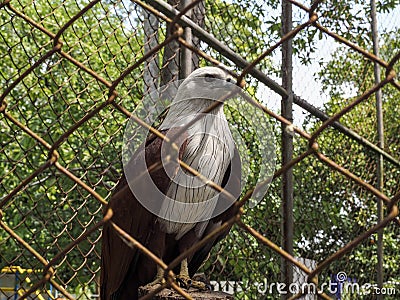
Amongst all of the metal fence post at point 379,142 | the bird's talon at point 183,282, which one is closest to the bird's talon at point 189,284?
the bird's talon at point 183,282

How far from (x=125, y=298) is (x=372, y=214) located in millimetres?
2525

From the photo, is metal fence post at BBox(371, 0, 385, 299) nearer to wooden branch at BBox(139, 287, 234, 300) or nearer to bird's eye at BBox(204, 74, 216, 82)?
bird's eye at BBox(204, 74, 216, 82)

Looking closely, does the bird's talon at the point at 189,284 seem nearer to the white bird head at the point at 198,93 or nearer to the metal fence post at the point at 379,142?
the white bird head at the point at 198,93

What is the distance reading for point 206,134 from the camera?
235 cm

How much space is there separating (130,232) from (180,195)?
0.74 feet

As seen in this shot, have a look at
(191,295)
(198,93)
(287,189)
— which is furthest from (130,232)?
(287,189)

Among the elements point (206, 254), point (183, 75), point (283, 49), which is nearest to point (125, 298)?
point (206, 254)

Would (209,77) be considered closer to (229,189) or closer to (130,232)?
(229,189)

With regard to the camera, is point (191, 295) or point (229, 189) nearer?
point (191, 295)

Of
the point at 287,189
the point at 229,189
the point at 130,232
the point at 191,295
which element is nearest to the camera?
the point at 191,295

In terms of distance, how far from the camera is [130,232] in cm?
227

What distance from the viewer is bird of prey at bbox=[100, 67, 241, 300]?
225 centimetres

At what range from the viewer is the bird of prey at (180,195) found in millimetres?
2250

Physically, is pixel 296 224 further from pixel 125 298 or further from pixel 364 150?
pixel 125 298
